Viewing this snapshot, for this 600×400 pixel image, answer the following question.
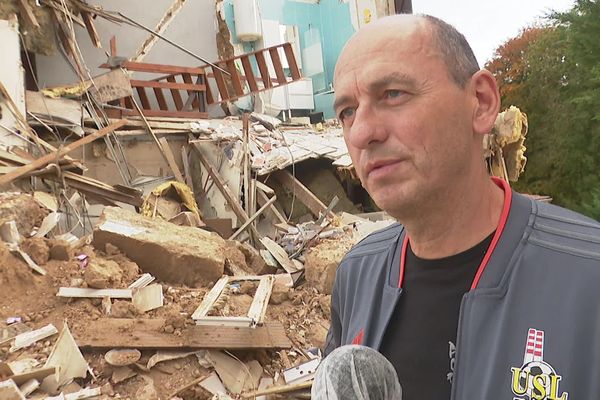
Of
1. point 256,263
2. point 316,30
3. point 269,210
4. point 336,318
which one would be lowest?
point 269,210

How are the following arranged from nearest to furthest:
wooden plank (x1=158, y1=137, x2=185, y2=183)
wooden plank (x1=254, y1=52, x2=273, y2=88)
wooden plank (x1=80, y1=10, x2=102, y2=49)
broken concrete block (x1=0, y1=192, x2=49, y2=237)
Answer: broken concrete block (x1=0, y1=192, x2=49, y2=237) < wooden plank (x1=158, y1=137, x2=185, y2=183) < wooden plank (x1=80, y1=10, x2=102, y2=49) < wooden plank (x1=254, y1=52, x2=273, y2=88)

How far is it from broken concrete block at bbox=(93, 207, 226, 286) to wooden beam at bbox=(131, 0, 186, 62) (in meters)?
8.59

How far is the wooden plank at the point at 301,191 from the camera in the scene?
9.91 m

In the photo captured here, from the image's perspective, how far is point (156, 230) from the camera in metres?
5.69

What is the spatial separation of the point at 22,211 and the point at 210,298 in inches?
111

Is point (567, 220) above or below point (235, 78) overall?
above

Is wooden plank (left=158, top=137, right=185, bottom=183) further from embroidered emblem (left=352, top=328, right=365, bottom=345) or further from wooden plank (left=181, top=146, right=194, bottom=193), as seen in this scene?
embroidered emblem (left=352, top=328, right=365, bottom=345)

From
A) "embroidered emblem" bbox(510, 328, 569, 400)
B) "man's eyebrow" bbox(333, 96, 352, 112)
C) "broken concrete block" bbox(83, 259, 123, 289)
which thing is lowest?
"broken concrete block" bbox(83, 259, 123, 289)

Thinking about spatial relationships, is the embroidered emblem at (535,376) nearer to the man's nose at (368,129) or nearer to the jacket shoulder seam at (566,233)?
the jacket shoulder seam at (566,233)

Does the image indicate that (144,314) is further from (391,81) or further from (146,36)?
(146,36)

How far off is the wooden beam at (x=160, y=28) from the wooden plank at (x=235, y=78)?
2646 millimetres

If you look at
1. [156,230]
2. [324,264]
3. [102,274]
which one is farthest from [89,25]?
[324,264]

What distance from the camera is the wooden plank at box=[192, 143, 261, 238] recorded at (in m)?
9.23

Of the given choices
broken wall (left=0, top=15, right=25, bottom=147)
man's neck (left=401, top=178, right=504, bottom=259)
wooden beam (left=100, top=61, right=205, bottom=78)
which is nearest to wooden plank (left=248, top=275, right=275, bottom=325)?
man's neck (left=401, top=178, right=504, bottom=259)
